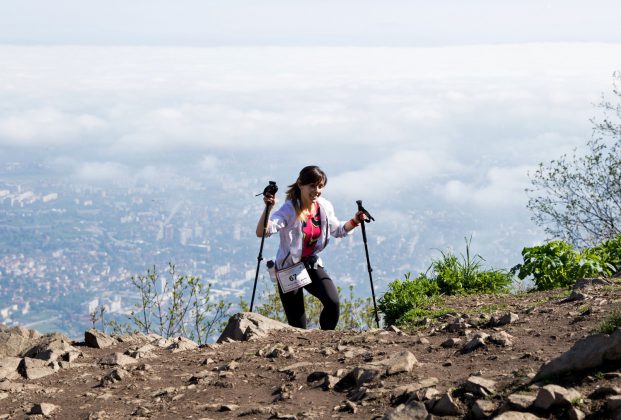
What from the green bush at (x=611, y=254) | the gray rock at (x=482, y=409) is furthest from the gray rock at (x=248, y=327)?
the green bush at (x=611, y=254)

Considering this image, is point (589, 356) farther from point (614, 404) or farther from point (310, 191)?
point (310, 191)

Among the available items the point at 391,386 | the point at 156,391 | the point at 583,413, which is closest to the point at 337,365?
the point at 391,386

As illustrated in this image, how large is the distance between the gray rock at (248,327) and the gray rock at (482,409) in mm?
4356

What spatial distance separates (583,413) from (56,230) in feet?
656

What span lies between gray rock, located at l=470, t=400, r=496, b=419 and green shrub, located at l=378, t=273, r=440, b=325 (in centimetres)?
497

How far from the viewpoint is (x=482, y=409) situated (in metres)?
5.73

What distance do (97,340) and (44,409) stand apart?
2.56 meters

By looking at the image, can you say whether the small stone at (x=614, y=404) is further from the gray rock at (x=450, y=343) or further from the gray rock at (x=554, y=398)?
the gray rock at (x=450, y=343)

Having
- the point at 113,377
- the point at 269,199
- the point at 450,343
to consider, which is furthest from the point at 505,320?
the point at 113,377

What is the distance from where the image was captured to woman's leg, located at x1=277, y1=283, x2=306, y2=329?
10.3m

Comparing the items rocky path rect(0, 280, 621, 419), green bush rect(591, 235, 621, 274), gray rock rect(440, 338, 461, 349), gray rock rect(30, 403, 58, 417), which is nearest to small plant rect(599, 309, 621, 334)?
rocky path rect(0, 280, 621, 419)

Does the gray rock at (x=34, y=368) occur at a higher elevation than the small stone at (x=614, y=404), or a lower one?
higher

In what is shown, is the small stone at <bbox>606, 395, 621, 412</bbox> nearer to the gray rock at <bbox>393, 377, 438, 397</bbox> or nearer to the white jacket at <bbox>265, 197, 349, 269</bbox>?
the gray rock at <bbox>393, 377, 438, 397</bbox>

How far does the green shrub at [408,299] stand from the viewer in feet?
37.1
